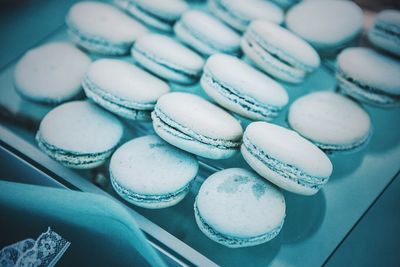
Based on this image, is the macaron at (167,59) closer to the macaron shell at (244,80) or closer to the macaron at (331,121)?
the macaron shell at (244,80)

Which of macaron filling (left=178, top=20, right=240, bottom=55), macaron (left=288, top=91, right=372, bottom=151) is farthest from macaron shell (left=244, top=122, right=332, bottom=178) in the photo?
macaron filling (left=178, top=20, right=240, bottom=55)

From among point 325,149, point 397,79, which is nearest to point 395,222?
point 325,149

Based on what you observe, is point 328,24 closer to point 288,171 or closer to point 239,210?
point 288,171

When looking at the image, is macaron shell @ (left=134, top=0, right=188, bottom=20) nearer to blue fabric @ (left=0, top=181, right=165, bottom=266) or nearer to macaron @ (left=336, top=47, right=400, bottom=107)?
macaron @ (left=336, top=47, right=400, bottom=107)

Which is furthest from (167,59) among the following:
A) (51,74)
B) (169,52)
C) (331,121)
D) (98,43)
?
(331,121)

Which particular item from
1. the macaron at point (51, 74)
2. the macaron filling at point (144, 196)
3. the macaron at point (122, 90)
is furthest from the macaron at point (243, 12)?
the macaron filling at point (144, 196)

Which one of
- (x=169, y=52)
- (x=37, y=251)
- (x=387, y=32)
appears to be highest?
(x=387, y=32)
